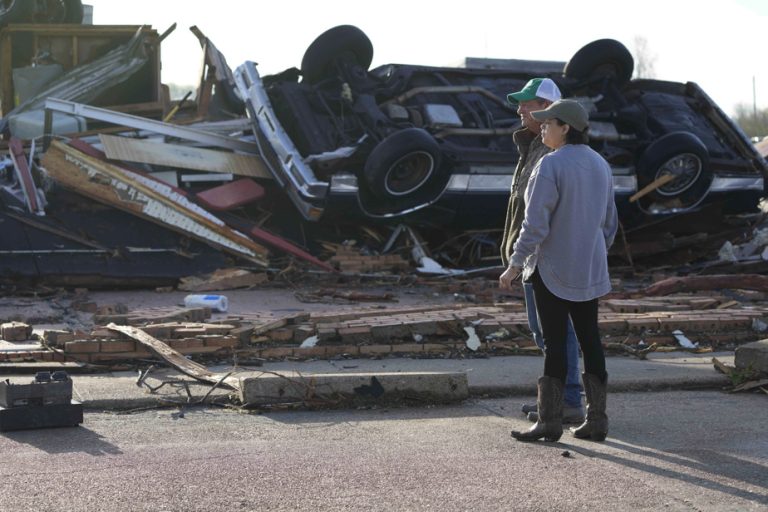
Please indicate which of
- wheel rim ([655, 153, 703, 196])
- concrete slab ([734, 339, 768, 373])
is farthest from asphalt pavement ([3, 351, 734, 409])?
wheel rim ([655, 153, 703, 196])

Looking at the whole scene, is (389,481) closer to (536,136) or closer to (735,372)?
(536,136)

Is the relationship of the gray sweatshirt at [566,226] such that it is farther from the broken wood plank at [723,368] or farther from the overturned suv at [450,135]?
the overturned suv at [450,135]

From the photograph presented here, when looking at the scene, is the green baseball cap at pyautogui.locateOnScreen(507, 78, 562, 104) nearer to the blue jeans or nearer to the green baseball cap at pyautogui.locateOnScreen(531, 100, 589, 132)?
the green baseball cap at pyautogui.locateOnScreen(531, 100, 589, 132)

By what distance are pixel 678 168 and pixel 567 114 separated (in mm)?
9385

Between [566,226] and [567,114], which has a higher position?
[567,114]

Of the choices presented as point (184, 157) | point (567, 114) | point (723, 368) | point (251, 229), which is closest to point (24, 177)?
point (184, 157)

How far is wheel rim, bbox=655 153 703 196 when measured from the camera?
1387 centimetres

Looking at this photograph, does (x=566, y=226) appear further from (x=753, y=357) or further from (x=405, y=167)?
(x=405, y=167)

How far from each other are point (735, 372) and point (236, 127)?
9.51 meters

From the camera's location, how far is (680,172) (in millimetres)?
14023

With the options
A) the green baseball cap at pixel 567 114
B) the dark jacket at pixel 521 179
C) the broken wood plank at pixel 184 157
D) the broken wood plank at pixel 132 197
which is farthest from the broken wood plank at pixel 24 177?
the green baseball cap at pixel 567 114

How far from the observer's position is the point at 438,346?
7734mm

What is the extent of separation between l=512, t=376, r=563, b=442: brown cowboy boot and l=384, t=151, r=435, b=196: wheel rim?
25.5 ft

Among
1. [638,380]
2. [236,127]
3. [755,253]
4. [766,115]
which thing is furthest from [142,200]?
[766,115]
